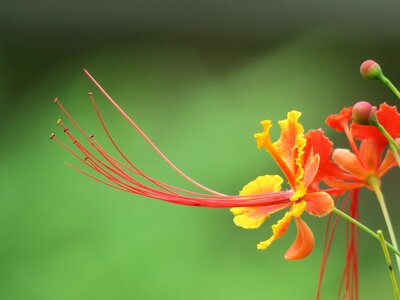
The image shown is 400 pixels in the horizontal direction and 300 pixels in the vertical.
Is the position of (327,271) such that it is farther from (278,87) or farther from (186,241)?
(278,87)

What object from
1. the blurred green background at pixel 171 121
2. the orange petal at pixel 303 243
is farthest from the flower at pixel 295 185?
the blurred green background at pixel 171 121

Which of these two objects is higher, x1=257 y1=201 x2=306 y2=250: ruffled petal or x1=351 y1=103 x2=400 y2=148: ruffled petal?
x1=351 y1=103 x2=400 y2=148: ruffled petal

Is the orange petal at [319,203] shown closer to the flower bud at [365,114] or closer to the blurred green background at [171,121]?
the flower bud at [365,114]

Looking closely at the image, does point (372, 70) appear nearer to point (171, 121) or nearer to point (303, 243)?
point (303, 243)

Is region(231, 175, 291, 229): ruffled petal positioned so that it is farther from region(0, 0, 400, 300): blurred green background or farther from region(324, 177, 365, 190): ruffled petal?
region(0, 0, 400, 300): blurred green background

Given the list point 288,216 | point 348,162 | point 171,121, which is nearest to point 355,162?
point 348,162

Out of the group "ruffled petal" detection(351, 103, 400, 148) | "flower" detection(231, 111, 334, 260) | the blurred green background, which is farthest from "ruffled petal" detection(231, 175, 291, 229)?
the blurred green background
